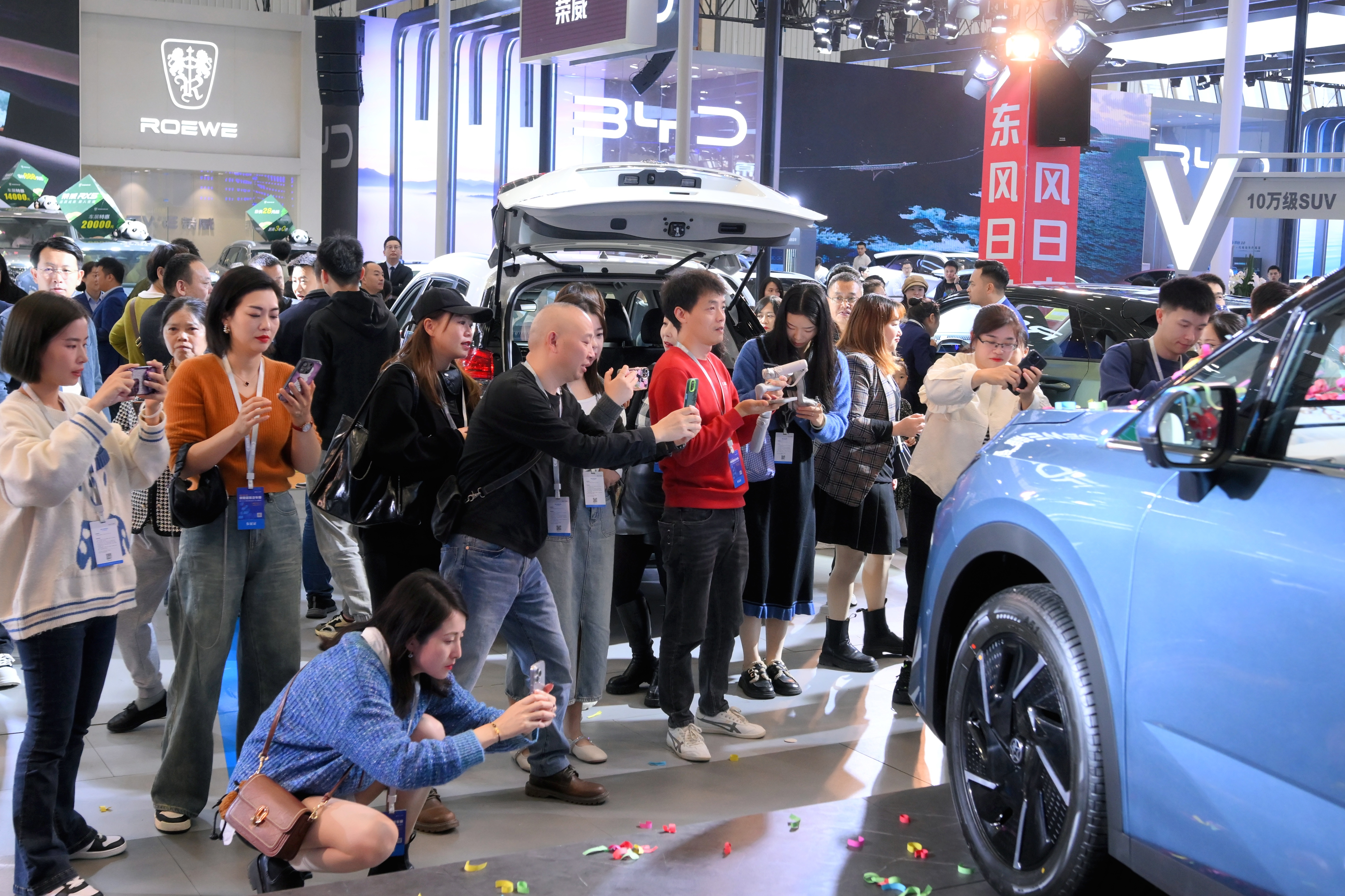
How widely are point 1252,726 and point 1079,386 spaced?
628cm

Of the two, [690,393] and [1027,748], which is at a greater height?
[690,393]

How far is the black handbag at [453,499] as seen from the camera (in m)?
3.81

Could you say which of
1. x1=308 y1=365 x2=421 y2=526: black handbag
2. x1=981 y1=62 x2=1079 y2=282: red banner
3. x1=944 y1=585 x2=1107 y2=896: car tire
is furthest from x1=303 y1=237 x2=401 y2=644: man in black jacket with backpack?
x1=981 y1=62 x2=1079 y2=282: red banner

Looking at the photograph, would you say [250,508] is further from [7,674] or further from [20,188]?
[20,188]

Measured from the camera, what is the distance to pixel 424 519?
4.12 m

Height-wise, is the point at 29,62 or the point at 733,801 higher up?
the point at 29,62

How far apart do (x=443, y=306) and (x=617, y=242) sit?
1934mm

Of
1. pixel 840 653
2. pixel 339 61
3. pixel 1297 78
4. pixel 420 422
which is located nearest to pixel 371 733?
pixel 420 422

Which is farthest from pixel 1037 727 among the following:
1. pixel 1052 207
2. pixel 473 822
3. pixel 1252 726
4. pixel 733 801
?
pixel 1052 207

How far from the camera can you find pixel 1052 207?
37.2ft

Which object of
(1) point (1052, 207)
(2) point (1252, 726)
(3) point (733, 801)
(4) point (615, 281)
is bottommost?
(3) point (733, 801)

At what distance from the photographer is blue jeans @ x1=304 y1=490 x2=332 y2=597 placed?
630 centimetres

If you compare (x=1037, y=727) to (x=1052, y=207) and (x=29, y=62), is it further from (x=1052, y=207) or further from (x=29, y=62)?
(x=29, y=62)

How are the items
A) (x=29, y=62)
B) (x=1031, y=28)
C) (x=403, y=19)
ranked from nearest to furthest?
(x=1031, y=28), (x=29, y=62), (x=403, y=19)
